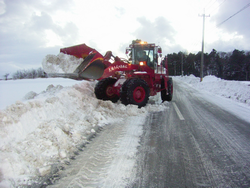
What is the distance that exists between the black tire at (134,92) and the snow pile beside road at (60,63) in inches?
87.1

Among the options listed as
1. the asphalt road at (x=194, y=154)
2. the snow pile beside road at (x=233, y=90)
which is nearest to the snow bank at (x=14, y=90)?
the asphalt road at (x=194, y=154)

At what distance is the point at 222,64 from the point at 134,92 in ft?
261

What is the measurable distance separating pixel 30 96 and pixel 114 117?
10.6ft

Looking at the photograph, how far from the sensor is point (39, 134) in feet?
11.2

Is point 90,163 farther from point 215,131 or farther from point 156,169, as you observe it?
point 215,131

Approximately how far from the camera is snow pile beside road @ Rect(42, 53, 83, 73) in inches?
272

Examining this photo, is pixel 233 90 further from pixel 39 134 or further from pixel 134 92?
pixel 39 134

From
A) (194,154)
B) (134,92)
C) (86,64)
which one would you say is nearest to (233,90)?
(134,92)

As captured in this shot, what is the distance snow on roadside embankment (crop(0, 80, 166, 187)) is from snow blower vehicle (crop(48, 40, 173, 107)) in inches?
66.8

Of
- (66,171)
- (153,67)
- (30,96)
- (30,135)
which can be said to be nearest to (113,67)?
(153,67)

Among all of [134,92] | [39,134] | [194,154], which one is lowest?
[194,154]

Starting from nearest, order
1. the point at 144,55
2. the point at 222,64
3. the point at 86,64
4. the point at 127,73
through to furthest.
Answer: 1. the point at 86,64
2. the point at 127,73
3. the point at 144,55
4. the point at 222,64

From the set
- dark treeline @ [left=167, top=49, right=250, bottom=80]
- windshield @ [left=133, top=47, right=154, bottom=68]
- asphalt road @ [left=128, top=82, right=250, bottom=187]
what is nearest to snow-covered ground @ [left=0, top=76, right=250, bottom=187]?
asphalt road @ [left=128, top=82, right=250, bottom=187]

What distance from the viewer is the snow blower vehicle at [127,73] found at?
6.93m
